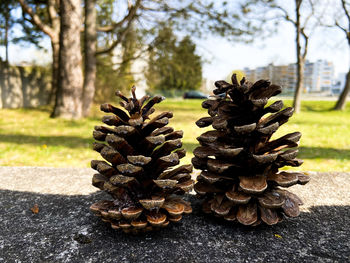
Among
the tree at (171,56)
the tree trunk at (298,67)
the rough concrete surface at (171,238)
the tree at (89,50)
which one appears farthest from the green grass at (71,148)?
the tree trunk at (298,67)

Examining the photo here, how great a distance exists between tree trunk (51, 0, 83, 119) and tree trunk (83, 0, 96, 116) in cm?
104

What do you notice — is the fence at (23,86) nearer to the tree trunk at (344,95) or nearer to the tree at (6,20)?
the tree at (6,20)

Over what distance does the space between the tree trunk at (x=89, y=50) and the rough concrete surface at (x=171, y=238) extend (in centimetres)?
794

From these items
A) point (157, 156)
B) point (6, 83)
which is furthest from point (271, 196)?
point (6, 83)

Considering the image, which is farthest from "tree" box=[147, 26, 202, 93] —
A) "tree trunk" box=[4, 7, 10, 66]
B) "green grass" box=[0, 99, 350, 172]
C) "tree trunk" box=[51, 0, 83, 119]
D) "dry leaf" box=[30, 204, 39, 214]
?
"dry leaf" box=[30, 204, 39, 214]

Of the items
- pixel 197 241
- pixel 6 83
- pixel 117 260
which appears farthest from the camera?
pixel 6 83

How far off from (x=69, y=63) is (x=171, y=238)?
7519 mm

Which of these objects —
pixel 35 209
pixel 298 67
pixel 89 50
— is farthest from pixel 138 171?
pixel 298 67

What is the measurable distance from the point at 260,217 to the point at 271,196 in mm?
101

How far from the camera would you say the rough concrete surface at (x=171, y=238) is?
0.99 meters

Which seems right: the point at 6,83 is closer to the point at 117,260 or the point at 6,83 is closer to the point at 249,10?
the point at 249,10

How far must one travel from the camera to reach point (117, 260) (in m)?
0.96

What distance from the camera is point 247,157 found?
1.20 m

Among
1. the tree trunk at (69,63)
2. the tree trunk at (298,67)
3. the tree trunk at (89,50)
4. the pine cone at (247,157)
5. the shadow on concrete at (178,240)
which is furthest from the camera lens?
the tree trunk at (298,67)
